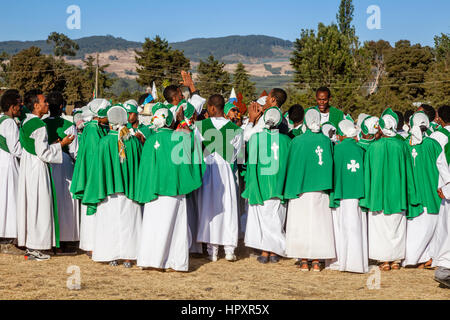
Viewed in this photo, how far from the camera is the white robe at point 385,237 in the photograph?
8430 millimetres

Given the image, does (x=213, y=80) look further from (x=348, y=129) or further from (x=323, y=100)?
(x=348, y=129)

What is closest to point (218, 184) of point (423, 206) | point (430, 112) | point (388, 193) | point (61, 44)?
point (388, 193)

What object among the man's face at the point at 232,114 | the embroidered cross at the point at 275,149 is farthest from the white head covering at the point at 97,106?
the embroidered cross at the point at 275,149

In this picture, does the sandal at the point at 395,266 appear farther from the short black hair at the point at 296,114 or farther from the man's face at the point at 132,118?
the man's face at the point at 132,118

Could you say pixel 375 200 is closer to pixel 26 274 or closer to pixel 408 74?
pixel 26 274

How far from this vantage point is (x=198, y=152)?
8.26 metres

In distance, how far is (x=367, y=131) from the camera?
28.3ft

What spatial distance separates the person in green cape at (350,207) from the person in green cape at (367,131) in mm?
345

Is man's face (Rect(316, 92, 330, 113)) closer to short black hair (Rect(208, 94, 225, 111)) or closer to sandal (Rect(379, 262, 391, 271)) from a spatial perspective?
short black hair (Rect(208, 94, 225, 111))

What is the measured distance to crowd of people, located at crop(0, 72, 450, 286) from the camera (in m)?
→ 8.08

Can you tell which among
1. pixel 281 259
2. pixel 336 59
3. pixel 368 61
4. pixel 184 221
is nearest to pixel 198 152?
pixel 184 221

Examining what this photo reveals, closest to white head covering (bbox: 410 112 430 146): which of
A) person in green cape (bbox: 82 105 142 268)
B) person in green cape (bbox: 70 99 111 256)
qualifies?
person in green cape (bbox: 82 105 142 268)

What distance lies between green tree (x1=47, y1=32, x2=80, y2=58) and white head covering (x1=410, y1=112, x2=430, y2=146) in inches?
3311

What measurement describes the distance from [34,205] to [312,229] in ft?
13.6
